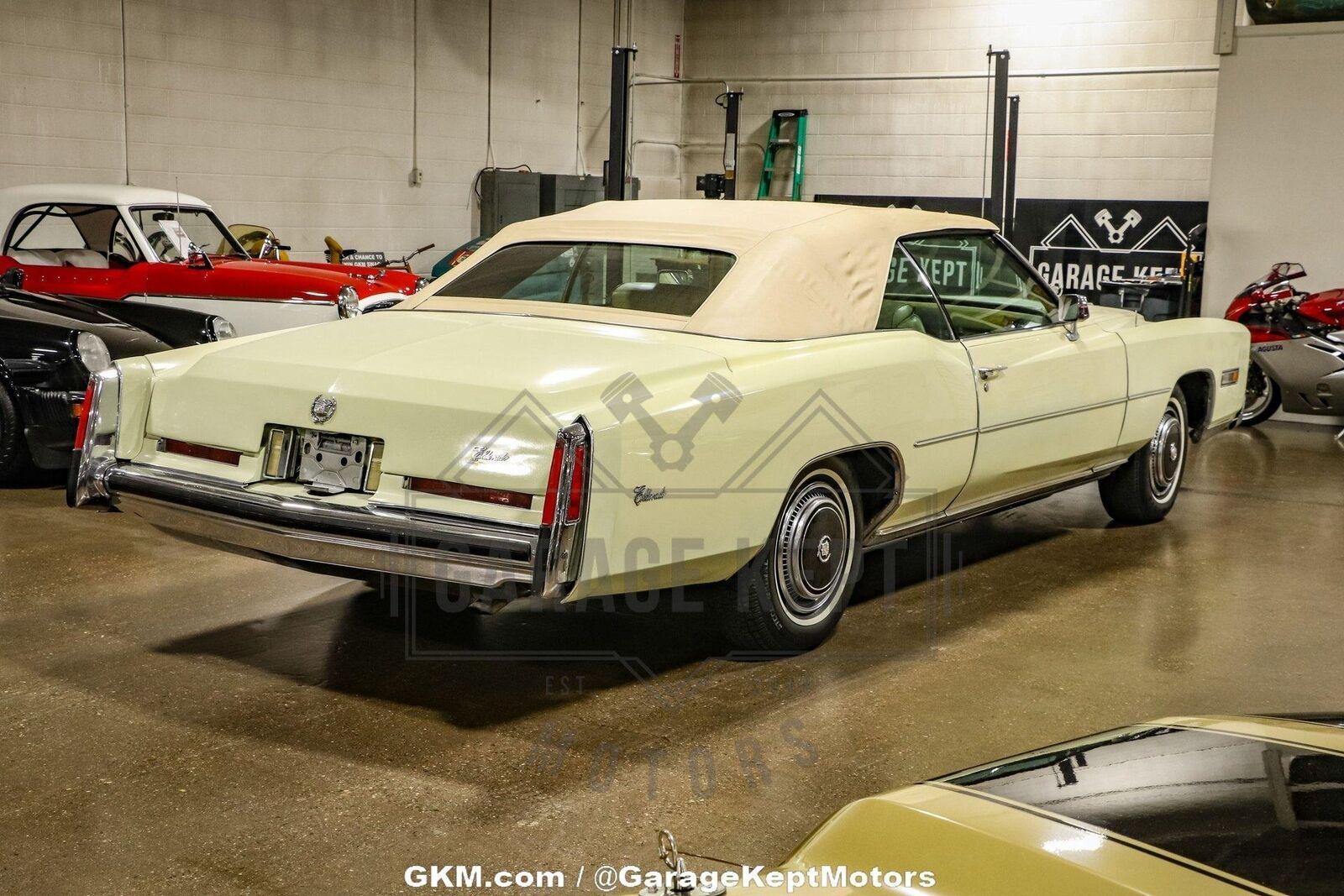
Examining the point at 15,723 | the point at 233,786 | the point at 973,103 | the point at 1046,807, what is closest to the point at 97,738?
the point at 15,723

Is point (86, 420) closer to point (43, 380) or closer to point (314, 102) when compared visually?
point (43, 380)

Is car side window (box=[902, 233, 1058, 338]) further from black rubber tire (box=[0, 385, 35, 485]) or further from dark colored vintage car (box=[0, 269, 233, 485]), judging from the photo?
black rubber tire (box=[0, 385, 35, 485])

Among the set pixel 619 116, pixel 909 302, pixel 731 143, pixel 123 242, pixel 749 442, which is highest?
pixel 731 143

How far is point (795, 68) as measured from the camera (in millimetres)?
18328

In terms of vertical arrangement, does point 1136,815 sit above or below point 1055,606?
above

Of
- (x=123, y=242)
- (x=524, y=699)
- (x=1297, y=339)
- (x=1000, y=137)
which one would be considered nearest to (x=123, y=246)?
(x=123, y=242)

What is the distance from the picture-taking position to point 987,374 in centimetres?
477

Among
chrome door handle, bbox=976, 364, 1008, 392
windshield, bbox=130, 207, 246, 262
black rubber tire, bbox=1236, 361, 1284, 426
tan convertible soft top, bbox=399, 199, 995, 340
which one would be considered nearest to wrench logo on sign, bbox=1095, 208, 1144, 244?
black rubber tire, bbox=1236, 361, 1284, 426

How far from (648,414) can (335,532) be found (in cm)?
91

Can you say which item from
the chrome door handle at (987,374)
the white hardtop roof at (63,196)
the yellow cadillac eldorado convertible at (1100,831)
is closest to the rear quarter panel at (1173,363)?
the chrome door handle at (987,374)

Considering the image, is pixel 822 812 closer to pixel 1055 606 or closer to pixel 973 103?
pixel 1055 606

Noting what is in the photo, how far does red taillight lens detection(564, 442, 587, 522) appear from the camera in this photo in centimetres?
338

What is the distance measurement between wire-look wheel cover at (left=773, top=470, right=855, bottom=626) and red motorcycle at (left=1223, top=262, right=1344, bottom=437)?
217 inches

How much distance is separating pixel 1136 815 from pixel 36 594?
14.5 ft
